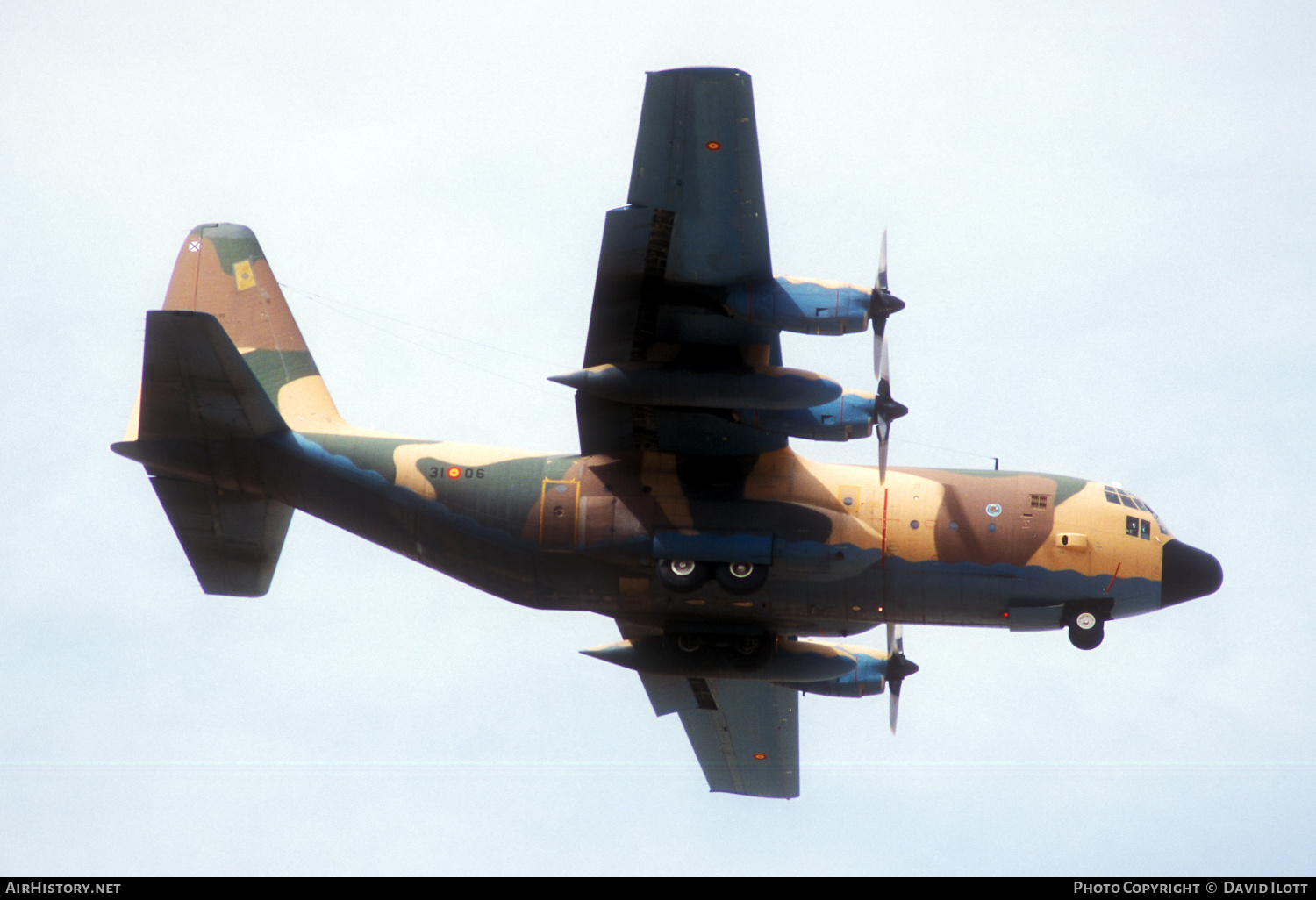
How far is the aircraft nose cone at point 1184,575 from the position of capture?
2367 cm

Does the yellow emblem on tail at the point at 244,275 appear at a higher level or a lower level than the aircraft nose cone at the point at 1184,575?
higher

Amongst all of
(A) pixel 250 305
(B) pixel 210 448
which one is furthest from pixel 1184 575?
(A) pixel 250 305

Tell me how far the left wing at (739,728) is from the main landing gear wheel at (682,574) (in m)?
4.79

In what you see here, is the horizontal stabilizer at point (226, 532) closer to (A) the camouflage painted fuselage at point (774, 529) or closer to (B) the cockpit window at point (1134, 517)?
(A) the camouflage painted fuselage at point (774, 529)

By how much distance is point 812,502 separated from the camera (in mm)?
23625

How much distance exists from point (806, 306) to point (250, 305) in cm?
1055

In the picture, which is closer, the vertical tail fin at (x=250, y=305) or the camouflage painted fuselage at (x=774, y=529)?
the camouflage painted fuselage at (x=774, y=529)

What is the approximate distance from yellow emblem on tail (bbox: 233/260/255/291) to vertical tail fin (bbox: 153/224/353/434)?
0.01m

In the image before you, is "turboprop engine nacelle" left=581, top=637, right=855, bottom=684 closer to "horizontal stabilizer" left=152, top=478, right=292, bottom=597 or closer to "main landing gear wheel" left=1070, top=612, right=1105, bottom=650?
"main landing gear wheel" left=1070, top=612, right=1105, bottom=650

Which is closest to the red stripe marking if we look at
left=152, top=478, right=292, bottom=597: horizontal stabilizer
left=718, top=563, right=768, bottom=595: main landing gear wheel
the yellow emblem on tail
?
left=718, top=563, right=768, bottom=595: main landing gear wheel

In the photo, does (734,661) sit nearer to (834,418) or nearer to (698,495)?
(698,495)

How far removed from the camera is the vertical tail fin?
26.5 m

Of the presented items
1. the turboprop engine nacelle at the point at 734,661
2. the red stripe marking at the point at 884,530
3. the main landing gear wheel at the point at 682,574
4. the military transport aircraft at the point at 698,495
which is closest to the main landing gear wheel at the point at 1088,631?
the military transport aircraft at the point at 698,495
